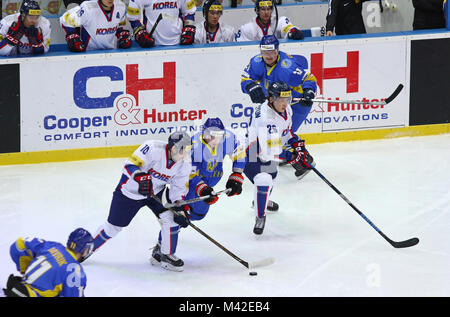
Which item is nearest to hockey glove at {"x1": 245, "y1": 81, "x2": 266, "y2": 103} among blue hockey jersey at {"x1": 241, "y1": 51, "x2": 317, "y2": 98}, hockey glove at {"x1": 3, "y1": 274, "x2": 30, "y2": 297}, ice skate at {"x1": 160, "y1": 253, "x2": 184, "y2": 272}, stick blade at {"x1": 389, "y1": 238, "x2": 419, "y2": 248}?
blue hockey jersey at {"x1": 241, "y1": 51, "x2": 317, "y2": 98}

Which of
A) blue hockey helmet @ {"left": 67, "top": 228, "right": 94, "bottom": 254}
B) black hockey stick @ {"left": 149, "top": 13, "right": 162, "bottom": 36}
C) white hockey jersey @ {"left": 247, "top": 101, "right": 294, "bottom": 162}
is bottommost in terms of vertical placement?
blue hockey helmet @ {"left": 67, "top": 228, "right": 94, "bottom": 254}

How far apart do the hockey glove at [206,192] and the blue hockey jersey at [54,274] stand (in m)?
1.52

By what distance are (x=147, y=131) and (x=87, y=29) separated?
1.09 metres

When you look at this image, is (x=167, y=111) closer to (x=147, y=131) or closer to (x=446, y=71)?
(x=147, y=131)

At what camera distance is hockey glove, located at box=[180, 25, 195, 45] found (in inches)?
343

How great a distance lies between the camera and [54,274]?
4.47 m

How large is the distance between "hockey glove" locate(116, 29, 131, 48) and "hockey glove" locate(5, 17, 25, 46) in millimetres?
896

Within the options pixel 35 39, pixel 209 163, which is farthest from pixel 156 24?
pixel 209 163

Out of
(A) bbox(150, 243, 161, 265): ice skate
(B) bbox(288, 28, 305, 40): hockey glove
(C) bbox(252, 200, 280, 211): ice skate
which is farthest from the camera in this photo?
(B) bbox(288, 28, 305, 40): hockey glove

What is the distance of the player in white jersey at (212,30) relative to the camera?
8.88 metres

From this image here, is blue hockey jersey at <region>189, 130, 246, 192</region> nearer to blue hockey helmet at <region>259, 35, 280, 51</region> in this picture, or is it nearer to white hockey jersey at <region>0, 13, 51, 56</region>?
blue hockey helmet at <region>259, 35, 280, 51</region>

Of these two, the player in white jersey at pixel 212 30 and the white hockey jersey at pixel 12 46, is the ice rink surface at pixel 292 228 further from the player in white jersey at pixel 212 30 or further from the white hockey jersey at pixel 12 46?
the player in white jersey at pixel 212 30

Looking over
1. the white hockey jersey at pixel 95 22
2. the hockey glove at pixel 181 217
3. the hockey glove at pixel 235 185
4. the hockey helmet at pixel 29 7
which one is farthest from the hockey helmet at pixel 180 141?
the white hockey jersey at pixel 95 22

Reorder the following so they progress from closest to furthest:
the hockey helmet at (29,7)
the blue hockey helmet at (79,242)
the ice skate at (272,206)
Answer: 1. the blue hockey helmet at (79,242)
2. the ice skate at (272,206)
3. the hockey helmet at (29,7)
